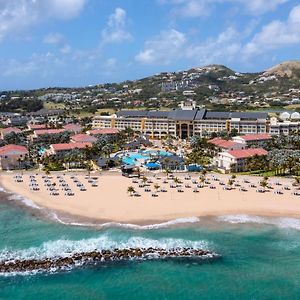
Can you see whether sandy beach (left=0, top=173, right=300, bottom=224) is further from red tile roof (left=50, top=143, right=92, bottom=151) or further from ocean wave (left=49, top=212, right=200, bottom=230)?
red tile roof (left=50, top=143, right=92, bottom=151)

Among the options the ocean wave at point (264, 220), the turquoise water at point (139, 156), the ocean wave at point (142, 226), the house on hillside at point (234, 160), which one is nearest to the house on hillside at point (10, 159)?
the turquoise water at point (139, 156)

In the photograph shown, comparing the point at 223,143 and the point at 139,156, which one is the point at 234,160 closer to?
the point at 223,143

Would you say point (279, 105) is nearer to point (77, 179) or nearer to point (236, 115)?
point (236, 115)

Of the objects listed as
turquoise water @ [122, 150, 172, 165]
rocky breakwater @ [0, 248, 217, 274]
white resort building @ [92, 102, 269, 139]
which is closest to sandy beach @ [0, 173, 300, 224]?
rocky breakwater @ [0, 248, 217, 274]

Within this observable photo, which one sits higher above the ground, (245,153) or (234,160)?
(245,153)

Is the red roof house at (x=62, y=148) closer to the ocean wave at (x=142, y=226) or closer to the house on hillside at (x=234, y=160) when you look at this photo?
the house on hillside at (x=234, y=160)

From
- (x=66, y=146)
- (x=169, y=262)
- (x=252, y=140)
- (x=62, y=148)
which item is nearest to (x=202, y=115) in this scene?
(x=252, y=140)
